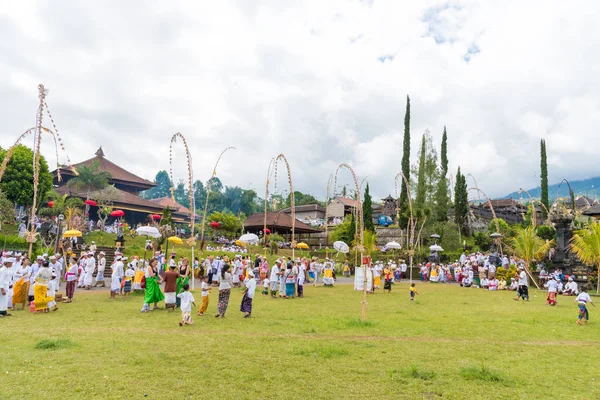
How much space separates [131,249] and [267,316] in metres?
22.1

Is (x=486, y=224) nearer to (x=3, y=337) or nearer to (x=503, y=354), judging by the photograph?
(x=503, y=354)

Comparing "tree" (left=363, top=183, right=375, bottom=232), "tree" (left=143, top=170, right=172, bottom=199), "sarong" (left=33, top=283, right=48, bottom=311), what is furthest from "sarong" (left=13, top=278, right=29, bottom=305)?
"tree" (left=143, top=170, right=172, bottom=199)

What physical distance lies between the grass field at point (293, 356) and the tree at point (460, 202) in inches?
1582

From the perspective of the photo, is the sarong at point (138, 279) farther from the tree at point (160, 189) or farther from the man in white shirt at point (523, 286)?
the tree at point (160, 189)

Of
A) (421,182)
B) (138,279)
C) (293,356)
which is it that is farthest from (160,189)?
(293,356)

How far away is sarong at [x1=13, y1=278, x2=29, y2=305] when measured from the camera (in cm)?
1335

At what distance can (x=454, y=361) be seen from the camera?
7.96 m

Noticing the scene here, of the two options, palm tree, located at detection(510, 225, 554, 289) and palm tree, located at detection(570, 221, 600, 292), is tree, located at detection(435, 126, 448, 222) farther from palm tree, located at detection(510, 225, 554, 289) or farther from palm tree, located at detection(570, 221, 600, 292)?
palm tree, located at detection(570, 221, 600, 292)

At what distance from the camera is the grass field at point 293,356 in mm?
6254

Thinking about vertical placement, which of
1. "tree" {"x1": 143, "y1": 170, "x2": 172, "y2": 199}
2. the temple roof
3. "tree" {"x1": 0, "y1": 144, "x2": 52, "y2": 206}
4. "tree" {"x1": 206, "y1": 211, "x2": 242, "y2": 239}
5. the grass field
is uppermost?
"tree" {"x1": 143, "y1": 170, "x2": 172, "y2": 199}

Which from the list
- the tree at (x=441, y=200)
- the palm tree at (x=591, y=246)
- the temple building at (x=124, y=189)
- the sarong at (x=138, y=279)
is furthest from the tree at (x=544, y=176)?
the sarong at (x=138, y=279)

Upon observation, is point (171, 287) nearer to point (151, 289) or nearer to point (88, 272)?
point (151, 289)

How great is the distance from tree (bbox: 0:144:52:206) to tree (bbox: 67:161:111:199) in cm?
662

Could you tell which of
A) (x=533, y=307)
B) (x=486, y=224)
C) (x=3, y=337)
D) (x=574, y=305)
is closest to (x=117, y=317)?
(x=3, y=337)
